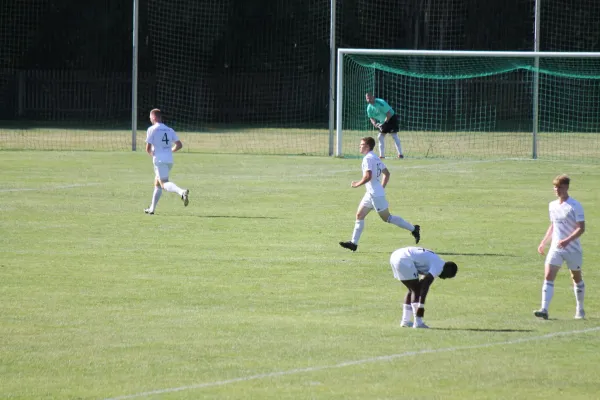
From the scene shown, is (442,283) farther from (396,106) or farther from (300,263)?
(396,106)

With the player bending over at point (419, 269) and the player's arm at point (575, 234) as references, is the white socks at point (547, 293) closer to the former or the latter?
the player's arm at point (575, 234)

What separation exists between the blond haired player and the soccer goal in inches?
1159

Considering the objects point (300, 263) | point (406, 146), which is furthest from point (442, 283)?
point (406, 146)

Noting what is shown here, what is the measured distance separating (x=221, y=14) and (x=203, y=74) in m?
3.36

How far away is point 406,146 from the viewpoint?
41.3m

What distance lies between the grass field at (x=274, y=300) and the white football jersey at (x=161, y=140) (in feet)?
3.82

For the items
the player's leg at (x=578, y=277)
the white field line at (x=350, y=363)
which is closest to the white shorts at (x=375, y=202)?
the player's leg at (x=578, y=277)

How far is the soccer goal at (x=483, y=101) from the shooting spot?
44094 mm

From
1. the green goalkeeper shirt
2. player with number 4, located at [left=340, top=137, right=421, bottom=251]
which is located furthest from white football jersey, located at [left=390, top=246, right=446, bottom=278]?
the green goalkeeper shirt

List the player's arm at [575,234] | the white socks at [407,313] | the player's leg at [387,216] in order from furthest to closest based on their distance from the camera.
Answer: the player's leg at [387,216]
the player's arm at [575,234]
the white socks at [407,313]

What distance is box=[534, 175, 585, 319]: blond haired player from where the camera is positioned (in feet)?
41.4

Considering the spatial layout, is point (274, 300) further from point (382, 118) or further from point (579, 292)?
point (382, 118)

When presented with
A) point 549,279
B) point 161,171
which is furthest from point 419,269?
point 161,171

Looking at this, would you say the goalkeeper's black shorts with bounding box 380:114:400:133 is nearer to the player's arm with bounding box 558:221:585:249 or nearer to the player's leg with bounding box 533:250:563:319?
the player's leg with bounding box 533:250:563:319
